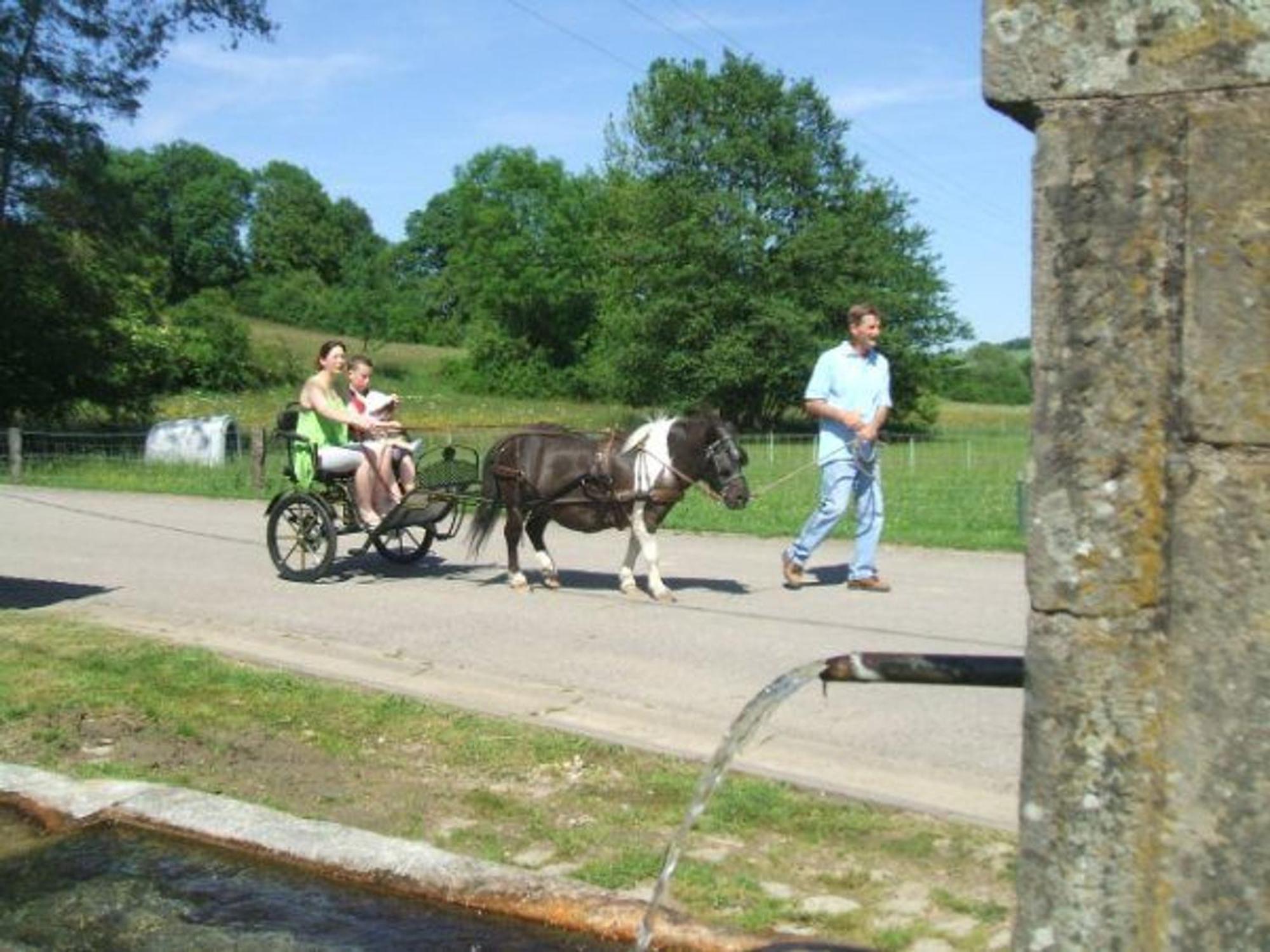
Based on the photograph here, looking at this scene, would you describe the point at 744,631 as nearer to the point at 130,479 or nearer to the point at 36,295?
the point at 130,479

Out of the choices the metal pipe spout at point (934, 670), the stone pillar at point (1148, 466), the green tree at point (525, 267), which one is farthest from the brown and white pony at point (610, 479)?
the green tree at point (525, 267)

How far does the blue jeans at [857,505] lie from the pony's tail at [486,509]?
8.33 ft

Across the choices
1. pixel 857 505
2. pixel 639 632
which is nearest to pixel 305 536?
pixel 639 632

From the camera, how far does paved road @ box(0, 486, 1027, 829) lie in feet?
22.4

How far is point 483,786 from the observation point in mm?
6125

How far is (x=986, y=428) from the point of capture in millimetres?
47656

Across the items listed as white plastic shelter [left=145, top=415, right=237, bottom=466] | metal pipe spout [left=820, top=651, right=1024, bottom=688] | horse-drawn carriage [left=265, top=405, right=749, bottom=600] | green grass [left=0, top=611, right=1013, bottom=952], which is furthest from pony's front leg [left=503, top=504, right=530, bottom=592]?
white plastic shelter [left=145, top=415, right=237, bottom=466]

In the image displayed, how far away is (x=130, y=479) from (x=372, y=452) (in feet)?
49.2

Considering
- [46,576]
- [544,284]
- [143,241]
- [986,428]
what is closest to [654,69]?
[544,284]

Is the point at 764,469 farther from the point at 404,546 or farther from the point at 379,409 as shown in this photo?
the point at 379,409

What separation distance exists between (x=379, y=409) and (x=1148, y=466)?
11.0 metres

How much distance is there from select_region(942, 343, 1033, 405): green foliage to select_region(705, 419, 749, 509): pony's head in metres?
63.7

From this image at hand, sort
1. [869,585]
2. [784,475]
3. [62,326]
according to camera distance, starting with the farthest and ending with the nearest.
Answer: [62,326]
[784,475]
[869,585]

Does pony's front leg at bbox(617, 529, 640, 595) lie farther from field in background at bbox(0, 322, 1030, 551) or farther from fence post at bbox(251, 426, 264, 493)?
fence post at bbox(251, 426, 264, 493)
